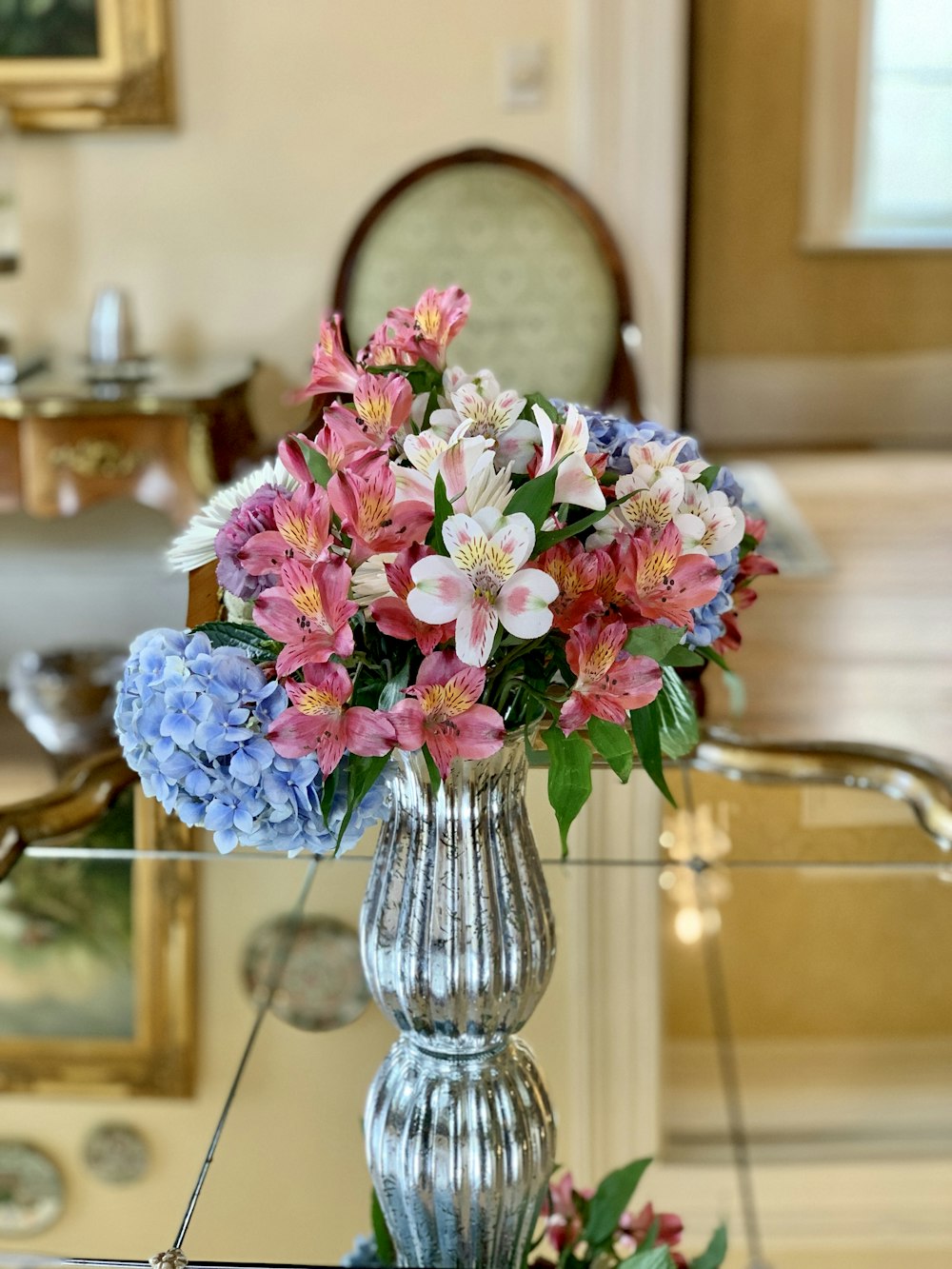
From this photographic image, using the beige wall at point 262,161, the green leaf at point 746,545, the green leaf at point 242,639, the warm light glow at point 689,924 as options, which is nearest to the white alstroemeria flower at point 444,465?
the green leaf at point 242,639

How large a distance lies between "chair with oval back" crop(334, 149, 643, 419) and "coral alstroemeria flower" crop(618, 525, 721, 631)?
7.23 ft

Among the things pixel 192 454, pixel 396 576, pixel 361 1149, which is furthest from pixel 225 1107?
pixel 192 454

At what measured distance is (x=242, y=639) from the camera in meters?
0.67

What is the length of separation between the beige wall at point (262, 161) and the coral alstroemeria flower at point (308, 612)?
2442mm

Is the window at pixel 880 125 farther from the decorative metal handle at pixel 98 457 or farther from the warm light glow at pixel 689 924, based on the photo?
the warm light glow at pixel 689 924

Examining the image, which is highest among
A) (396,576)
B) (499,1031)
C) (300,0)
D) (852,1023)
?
(300,0)

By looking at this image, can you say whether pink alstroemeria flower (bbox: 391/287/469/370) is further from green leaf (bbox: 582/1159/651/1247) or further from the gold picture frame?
the gold picture frame

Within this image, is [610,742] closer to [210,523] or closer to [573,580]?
[573,580]

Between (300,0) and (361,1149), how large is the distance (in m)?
2.56

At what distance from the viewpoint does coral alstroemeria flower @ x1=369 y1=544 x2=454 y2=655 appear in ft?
2.03

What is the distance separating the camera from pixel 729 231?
4.65 metres

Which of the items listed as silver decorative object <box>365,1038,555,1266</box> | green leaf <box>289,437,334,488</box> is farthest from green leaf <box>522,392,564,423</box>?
silver decorative object <box>365,1038,555,1266</box>

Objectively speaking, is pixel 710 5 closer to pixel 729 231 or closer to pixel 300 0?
pixel 729 231

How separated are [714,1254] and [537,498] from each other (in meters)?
0.46
